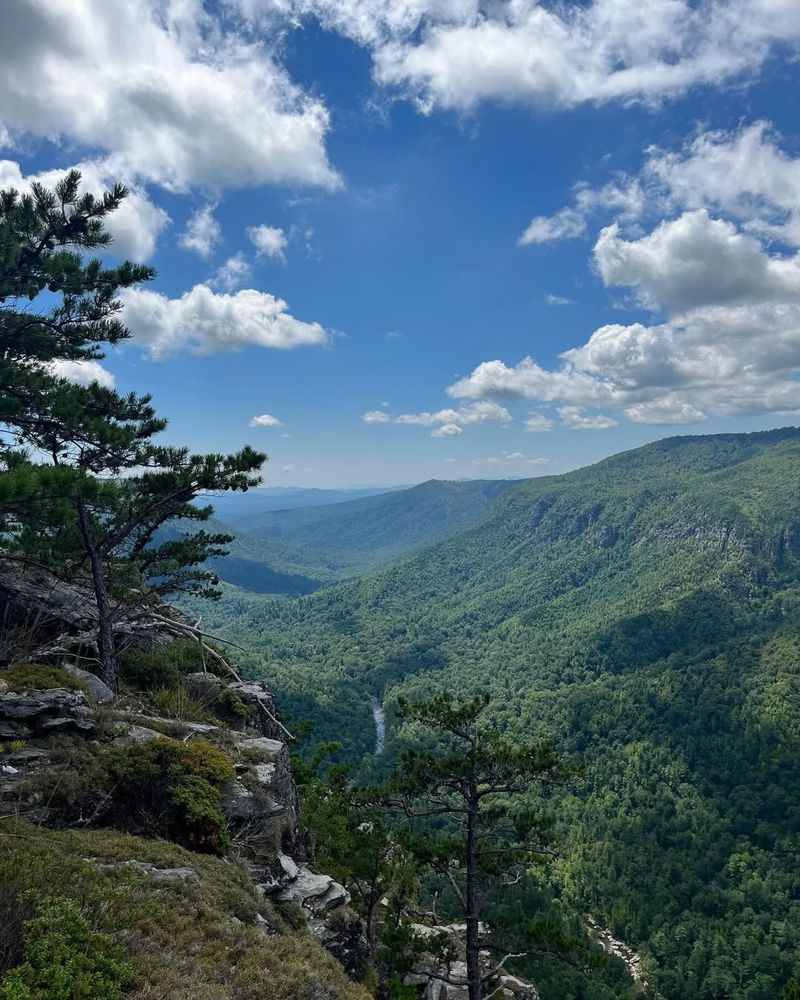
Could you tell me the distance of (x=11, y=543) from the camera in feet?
45.9

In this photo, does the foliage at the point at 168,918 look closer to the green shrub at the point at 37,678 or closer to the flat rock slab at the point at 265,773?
the flat rock slab at the point at 265,773

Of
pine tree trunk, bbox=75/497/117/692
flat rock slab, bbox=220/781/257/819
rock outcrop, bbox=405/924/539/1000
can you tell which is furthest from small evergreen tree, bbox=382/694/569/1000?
pine tree trunk, bbox=75/497/117/692

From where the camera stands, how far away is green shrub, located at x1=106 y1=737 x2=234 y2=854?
29.1ft

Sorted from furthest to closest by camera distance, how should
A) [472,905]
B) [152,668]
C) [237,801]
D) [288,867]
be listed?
[152,668] → [472,905] → [288,867] → [237,801]

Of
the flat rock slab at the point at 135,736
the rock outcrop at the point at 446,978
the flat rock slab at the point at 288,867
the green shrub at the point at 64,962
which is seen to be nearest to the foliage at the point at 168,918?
the green shrub at the point at 64,962

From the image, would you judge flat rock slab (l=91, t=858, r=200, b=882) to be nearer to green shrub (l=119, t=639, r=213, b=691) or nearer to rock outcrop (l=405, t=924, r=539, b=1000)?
green shrub (l=119, t=639, r=213, b=691)

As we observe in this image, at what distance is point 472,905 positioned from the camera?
45.2ft

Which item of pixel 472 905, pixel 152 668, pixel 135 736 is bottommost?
pixel 472 905

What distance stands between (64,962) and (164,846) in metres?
3.39

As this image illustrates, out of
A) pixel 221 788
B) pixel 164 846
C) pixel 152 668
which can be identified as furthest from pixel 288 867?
pixel 152 668

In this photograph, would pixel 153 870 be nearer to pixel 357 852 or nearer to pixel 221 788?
pixel 221 788

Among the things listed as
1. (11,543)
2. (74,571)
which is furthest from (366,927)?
(11,543)

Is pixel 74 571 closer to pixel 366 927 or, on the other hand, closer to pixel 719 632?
pixel 366 927

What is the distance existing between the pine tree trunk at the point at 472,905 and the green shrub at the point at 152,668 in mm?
9121
